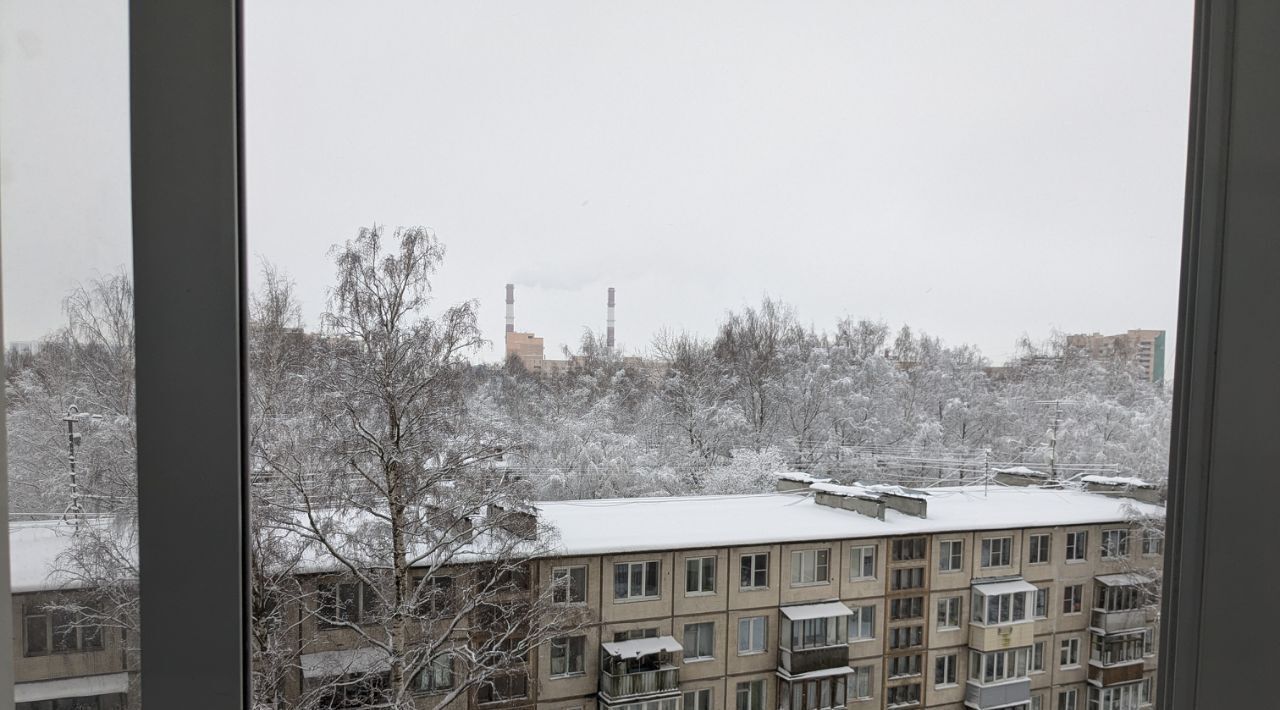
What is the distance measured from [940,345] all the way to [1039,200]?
26 centimetres

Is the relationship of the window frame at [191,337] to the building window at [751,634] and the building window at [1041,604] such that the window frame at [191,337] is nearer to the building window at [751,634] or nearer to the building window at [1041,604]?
the building window at [751,634]

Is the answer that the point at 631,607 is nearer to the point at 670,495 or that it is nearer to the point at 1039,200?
the point at 670,495

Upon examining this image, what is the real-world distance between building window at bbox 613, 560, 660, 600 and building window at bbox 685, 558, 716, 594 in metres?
0.06

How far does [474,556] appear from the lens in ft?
3.31

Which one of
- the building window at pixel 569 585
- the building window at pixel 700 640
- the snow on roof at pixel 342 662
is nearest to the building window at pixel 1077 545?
the building window at pixel 700 640

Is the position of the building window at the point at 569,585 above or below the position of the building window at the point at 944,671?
above

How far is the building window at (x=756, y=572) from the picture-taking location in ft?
3.66

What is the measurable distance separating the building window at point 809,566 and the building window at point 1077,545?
0.37m

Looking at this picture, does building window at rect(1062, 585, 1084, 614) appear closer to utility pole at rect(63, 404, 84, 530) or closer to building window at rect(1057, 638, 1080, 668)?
building window at rect(1057, 638, 1080, 668)

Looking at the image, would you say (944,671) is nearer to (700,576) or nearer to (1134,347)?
(700,576)

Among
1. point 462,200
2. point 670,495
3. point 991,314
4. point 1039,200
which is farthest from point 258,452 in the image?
point 1039,200

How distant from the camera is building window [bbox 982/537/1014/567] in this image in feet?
3.72

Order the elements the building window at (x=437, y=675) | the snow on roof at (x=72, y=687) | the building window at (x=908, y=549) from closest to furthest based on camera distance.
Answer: the snow on roof at (x=72, y=687)
the building window at (x=437, y=675)
the building window at (x=908, y=549)

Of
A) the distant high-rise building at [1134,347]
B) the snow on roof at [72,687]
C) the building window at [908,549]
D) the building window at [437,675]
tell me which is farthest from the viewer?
the building window at [908,549]
